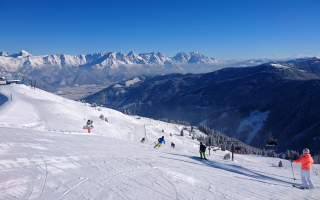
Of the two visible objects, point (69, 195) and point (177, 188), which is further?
point (177, 188)

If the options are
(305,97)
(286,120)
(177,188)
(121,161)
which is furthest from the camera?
(305,97)

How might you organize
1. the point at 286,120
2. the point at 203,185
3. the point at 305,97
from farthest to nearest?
the point at 305,97 < the point at 286,120 < the point at 203,185

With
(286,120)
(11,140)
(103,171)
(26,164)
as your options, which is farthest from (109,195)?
(286,120)

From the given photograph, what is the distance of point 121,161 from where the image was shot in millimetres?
12648

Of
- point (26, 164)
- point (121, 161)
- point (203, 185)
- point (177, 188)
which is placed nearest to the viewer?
point (177, 188)

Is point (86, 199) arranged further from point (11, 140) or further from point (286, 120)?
point (286, 120)

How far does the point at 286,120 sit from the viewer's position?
14688cm

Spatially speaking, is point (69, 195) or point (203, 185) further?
point (203, 185)

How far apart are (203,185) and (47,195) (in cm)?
735

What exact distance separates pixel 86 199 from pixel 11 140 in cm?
1205

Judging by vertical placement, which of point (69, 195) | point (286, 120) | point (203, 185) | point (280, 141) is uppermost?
point (69, 195)

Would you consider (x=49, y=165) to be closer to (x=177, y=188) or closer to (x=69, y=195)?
(x=69, y=195)

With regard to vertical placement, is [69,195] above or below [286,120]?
above

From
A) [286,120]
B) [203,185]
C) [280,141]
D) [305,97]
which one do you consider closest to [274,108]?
[286,120]
